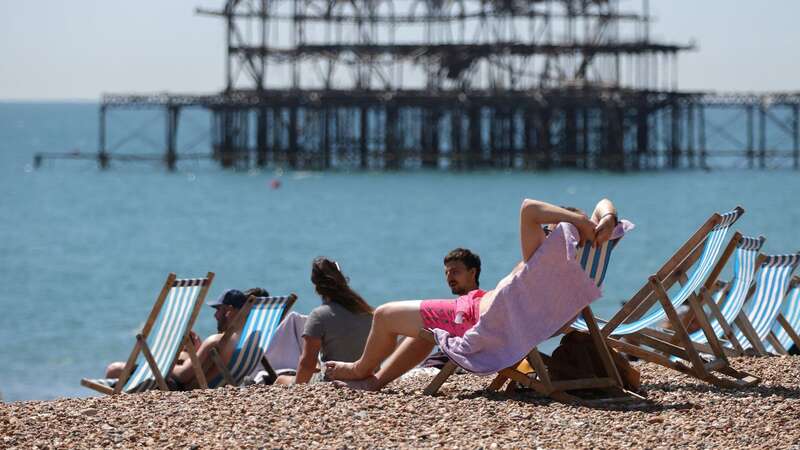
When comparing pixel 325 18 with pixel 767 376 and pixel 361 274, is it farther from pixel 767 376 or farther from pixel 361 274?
pixel 767 376

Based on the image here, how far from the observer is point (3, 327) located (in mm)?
20406

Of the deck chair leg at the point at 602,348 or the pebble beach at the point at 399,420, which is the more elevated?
the deck chair leg at the point at 602,348

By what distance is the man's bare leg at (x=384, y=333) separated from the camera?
6.76 m

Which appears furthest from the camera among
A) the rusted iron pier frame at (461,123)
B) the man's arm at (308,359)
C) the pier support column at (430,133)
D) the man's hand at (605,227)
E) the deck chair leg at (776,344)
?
the pier support column at (430,133)

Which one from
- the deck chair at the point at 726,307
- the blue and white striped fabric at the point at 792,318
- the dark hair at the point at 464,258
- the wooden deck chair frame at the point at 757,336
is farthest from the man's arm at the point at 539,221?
Result: the blue and white striped fabric at the point at 792,318

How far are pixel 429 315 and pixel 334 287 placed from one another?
1.13 meters

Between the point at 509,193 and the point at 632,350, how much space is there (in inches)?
1531

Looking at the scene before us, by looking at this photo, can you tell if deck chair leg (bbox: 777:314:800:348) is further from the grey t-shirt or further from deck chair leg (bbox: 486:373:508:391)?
deck chair leg (bbox: 486:373:508:391)

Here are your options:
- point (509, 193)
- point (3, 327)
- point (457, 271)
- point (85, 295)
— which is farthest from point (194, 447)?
point (509, 193)

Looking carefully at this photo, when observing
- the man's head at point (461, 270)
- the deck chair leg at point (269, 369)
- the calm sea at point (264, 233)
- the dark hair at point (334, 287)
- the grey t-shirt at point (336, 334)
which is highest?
the man's head at point (461, 270)

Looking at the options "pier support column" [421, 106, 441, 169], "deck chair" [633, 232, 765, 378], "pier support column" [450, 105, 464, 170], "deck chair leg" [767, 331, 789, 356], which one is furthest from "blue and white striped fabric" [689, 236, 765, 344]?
"pier support column" [421, 106, 441, 169]

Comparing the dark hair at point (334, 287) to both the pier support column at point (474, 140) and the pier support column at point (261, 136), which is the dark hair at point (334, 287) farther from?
the pier support column at point (261, 136)

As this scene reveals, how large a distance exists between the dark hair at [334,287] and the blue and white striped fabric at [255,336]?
41cm

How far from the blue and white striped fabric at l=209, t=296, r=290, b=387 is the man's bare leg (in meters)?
1.18
